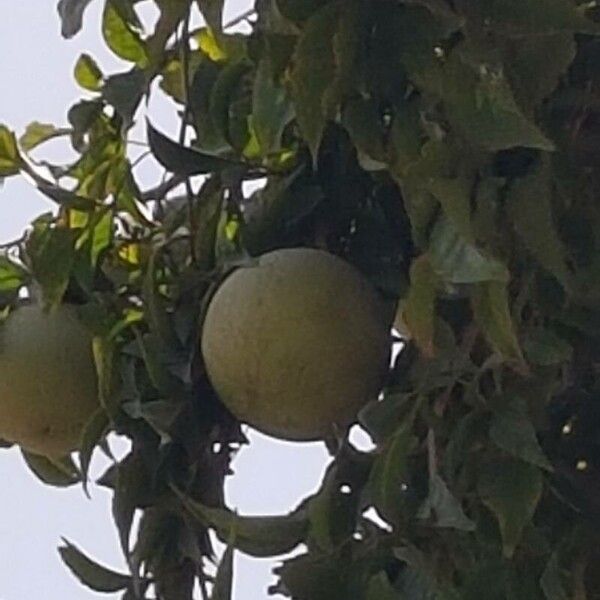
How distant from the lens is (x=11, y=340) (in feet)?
2.97

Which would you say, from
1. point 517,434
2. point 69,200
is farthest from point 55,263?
point 517,434

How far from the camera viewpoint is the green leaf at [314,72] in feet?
2.49

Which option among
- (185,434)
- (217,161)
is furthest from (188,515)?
(217,161)

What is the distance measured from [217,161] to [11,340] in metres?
0.12

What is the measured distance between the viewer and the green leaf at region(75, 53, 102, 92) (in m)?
0.96

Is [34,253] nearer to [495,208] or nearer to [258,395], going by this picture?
[258,395]

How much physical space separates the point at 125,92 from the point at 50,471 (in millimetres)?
202

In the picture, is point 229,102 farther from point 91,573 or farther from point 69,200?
point 91,573

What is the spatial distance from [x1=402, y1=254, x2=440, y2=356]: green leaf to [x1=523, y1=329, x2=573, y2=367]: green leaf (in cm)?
4

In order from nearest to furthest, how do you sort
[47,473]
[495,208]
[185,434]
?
1. [495,208]
2. [185,434]
3. [47,473]

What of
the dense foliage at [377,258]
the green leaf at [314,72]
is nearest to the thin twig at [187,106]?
the dense foliage at [377,258]

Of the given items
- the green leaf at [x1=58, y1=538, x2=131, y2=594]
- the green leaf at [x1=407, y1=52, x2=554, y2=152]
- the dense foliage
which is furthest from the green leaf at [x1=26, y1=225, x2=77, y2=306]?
the green leaf at [x1=407, y1=52, x2=554, y2=152]

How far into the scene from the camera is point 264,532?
818 millimetres

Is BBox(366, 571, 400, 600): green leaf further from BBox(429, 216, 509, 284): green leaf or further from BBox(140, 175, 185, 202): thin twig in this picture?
BBox(140, 175, 185, 202): thin twig
